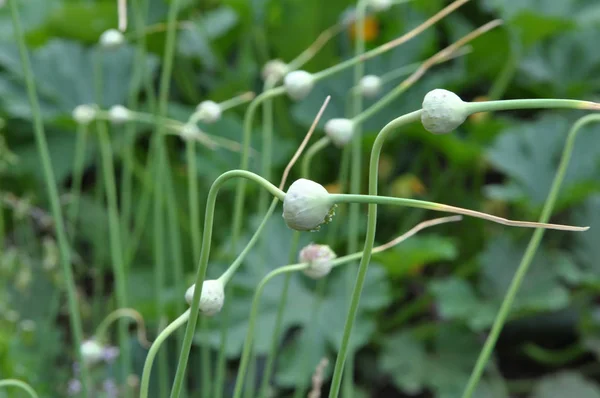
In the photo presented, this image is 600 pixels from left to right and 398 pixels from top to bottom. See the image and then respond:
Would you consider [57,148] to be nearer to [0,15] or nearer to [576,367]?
[0,15]

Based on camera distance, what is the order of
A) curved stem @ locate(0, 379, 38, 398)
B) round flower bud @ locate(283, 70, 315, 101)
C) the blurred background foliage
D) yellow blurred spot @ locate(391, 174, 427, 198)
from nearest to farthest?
curved stem @ locate(0, 379, 38, 398) < round flower bud @ locate(283, 70, 315, 101) < the blurred background foliage < yellow blurred spot @ locate(391, 174, 427, 198)

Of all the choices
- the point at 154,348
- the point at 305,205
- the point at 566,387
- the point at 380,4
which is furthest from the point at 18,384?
the point at 566,387

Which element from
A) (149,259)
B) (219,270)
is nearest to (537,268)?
(219,270)

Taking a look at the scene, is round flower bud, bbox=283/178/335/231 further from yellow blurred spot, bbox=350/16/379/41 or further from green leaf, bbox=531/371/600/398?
yellow blurred spot, bbox=350/16/379/41

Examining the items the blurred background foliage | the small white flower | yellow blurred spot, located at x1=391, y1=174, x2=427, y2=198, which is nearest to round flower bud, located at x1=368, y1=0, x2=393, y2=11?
the small white flower

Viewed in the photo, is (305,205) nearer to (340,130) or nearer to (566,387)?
(340,130)

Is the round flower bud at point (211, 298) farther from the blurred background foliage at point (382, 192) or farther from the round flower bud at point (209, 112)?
the blurred background foliage at point (382, 192)
